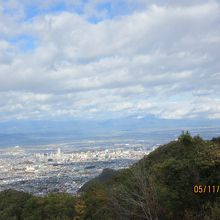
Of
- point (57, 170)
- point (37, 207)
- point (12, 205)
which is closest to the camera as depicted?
point (37, 207)

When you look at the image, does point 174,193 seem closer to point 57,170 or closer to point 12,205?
point 12,205

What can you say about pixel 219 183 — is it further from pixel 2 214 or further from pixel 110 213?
pixel 2 214

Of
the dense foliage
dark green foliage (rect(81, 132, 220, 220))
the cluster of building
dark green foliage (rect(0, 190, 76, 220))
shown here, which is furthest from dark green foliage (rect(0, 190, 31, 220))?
the cluster of building

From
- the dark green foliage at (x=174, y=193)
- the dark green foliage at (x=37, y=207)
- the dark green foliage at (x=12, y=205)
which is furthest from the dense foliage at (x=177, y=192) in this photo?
the dark green foliage at (x=12, y=205)

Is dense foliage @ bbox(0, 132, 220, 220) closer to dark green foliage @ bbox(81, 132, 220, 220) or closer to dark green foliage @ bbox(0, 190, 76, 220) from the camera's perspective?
dark green foliage @ bbox(81, 132, 220, 220)

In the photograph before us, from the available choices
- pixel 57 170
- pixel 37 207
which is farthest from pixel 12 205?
pixel 57 170

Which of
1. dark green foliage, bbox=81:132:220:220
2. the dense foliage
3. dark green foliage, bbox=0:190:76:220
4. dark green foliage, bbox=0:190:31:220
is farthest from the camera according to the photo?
dark green foliage, bbox=0:190:31:220

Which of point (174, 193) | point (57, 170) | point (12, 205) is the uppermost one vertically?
point (174, 193)

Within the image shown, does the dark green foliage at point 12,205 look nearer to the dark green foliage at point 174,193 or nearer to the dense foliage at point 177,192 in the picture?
the dense foliage at point 177,192

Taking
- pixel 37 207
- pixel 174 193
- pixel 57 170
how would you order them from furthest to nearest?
pixel 57 170, pixel 37 207, pixel 174 193

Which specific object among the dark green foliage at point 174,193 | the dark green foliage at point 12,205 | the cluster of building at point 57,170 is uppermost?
the dark green foliage at point 174,193

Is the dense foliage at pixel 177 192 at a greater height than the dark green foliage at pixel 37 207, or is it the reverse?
the dense foliage at pixel 177 192
